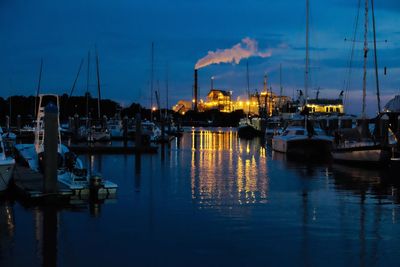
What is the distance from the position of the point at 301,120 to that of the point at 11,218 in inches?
2065

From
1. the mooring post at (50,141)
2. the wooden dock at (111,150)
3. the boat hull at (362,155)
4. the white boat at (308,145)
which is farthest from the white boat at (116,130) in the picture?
the mooring post at (50,141)

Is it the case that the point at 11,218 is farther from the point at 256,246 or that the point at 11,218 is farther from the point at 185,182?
the point at 185,182

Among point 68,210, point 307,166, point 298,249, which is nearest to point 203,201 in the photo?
point 68,210

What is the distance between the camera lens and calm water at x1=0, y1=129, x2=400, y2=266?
14266 mm

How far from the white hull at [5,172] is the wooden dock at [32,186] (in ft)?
1.70

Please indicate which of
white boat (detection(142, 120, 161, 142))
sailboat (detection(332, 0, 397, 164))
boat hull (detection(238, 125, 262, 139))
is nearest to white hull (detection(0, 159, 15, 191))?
sailboat (detection(332, 0, 397, 164))

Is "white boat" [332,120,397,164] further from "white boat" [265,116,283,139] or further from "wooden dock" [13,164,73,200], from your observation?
"white boat" [265,116,283,139]

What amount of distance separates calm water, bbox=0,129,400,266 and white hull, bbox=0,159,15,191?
0.78 m

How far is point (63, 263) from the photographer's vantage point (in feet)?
44.9

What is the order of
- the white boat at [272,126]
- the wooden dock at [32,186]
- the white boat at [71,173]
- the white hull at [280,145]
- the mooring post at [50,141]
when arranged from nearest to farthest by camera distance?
the mooring post at [50,141] < the wooden dock at [32,186] < the white boat at [71,173] < the white hull at [280,145] < the white boat at [272,126]

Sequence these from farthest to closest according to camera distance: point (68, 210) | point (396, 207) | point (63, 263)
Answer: point (396, 207), point (68, 210), point (63, 263)

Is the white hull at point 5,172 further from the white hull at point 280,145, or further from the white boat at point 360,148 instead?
the white hull at point 280,145

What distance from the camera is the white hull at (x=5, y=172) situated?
74.3ft

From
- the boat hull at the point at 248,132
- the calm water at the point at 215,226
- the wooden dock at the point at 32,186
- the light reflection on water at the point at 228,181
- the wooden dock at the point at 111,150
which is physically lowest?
the calm water at the point at 215,226
